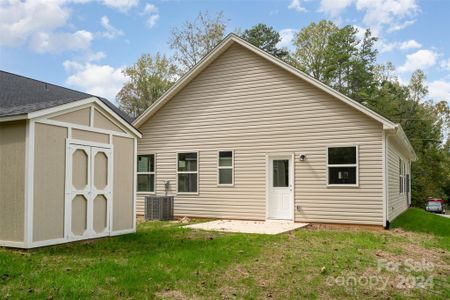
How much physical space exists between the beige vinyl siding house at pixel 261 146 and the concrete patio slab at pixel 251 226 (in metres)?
0.43

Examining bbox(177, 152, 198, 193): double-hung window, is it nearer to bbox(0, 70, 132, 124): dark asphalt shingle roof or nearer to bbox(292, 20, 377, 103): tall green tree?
bbox(0, 70, 132, 124): dark asphalt shingle roof

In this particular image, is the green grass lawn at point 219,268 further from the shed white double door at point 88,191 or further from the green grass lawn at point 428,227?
the green grass lawn at point 428,227

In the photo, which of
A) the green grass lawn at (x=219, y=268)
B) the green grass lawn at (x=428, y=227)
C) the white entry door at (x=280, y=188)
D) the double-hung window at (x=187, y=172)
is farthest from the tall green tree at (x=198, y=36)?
the green grass lawn at (x=219, y=268)

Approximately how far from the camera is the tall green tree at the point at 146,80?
35062 millimetres

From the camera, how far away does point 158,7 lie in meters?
14.6

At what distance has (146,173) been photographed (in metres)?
14.2

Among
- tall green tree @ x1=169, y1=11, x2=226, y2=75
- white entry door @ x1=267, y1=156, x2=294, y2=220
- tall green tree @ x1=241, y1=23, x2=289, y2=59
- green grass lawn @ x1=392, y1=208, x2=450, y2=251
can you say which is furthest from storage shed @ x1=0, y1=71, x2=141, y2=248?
tall green tree @ x1=241, y1=23, x2=289, y2=59

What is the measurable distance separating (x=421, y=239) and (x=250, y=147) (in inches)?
207

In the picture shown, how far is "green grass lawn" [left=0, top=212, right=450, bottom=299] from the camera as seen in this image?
4910mm

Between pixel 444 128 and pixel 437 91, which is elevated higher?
pixel 437 91

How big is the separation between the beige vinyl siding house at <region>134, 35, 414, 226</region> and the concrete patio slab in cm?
43

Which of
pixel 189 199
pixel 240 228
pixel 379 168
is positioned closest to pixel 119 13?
pixel 189 199

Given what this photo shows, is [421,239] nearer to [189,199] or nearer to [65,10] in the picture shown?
[189,199]

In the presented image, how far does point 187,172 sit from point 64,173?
589 centimetres
